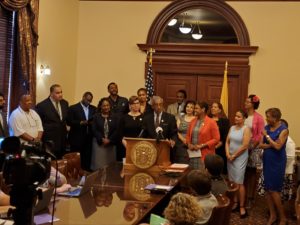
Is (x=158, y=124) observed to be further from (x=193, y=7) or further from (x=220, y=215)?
(x=193, y=7)

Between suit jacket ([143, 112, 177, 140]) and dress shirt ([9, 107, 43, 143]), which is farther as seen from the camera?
dress shirt ([9, 107, 43, 143])

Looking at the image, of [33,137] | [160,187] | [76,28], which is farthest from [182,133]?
[76,28]

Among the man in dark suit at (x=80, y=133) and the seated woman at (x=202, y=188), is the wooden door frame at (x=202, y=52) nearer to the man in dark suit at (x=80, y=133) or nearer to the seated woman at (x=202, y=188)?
the man in dark suit at (x=80, y=133)

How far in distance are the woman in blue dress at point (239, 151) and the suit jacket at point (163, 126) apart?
764mm

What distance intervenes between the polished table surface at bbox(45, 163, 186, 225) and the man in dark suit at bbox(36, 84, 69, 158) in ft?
8.73

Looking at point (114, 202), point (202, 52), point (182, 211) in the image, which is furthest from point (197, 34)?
point (182, 211)

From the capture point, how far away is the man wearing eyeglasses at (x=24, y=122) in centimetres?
616

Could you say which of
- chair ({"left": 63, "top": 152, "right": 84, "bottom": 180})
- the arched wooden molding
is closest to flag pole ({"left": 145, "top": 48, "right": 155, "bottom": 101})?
the arched wooden molding

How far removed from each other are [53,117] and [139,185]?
10.8 ft

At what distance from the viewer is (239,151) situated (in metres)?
6.17

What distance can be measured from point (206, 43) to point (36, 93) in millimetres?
3494

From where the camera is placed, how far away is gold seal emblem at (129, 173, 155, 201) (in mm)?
3669

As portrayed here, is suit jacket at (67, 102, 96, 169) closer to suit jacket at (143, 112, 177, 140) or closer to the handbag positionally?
suit jacket at (143, 112, 177, 140)

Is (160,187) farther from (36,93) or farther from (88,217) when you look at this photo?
(36,93)
